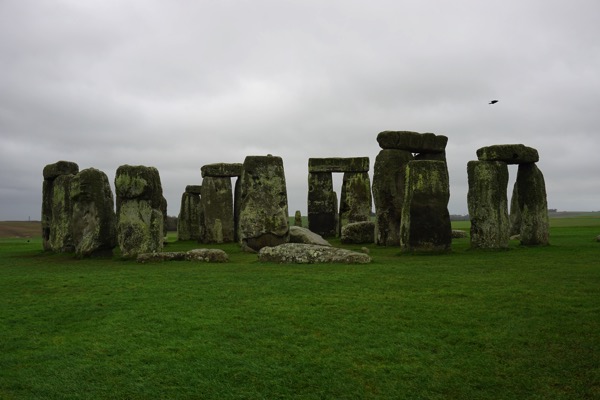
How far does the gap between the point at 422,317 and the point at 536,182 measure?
37.0ft

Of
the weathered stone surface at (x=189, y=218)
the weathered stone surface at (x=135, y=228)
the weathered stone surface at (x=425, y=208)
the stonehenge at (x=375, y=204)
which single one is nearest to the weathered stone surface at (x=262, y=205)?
the stonehenge at (x=375, y=204)

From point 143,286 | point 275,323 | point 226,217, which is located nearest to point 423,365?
point 275,323

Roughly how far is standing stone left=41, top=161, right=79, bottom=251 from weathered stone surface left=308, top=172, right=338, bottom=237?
36.5 feet

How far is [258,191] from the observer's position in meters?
16.2

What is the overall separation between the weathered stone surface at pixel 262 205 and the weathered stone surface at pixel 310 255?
3.07 m

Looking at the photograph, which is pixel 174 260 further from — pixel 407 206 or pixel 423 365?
pixel 423 365

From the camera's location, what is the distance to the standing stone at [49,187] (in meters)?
17.9

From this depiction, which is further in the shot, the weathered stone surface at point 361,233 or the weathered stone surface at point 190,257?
the weathered stone surface at point 361,233

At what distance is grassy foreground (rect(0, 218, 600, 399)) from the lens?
492 centimetres

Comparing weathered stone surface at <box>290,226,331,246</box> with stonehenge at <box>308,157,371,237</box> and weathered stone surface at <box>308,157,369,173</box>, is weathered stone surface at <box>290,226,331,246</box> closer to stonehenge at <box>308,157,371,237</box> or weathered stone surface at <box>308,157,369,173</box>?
stonehenge at <box>308,157,371,237</box>

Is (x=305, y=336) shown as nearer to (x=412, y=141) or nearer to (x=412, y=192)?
(x=412, y=192)

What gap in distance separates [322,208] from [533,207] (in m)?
11.1

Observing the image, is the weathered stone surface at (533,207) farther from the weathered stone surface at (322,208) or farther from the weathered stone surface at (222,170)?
the weathered stone surface at (222,170)

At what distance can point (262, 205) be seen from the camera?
637 inches
